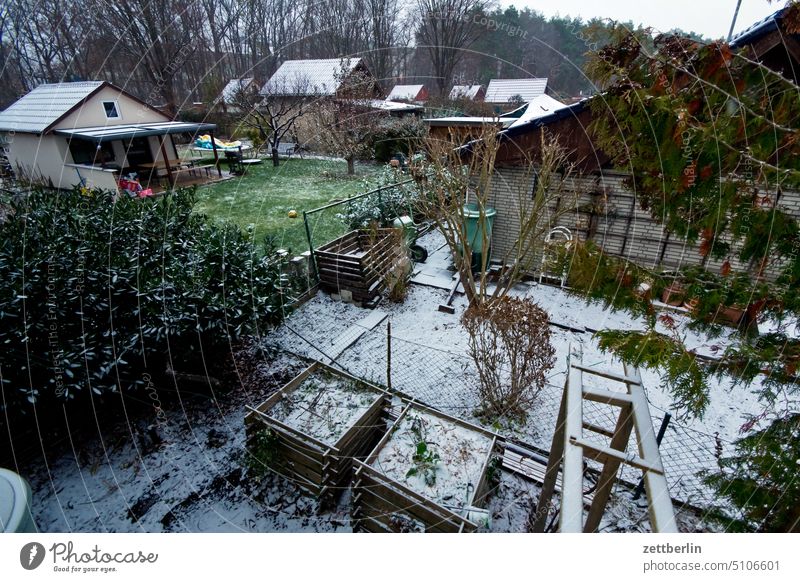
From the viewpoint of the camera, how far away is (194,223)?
16.1ft

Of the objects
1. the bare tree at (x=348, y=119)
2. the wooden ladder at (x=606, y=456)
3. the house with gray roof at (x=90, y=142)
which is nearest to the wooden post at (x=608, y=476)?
the wooden ladder at (x=606, y=456)

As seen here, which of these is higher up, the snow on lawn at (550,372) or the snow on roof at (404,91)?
the snow on roof at (404,91)

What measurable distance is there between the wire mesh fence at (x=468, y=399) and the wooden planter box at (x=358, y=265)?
882 millimetres

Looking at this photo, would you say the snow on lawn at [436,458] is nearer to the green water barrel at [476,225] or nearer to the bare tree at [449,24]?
the bare tree at [449,24]

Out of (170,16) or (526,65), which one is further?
(526,65)

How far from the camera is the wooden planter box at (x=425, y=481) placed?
116 inches

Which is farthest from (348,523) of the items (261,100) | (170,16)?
(261,100)

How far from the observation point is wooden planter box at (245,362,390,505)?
11.4ft

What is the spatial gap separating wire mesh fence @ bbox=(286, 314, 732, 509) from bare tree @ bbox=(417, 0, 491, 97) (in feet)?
12.0

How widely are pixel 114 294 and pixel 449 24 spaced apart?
15.3ft

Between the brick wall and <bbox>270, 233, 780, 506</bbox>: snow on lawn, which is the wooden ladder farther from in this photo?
the brick wall

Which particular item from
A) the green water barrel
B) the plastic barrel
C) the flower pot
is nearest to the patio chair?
the green water barrel

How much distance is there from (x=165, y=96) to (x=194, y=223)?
2.18m
